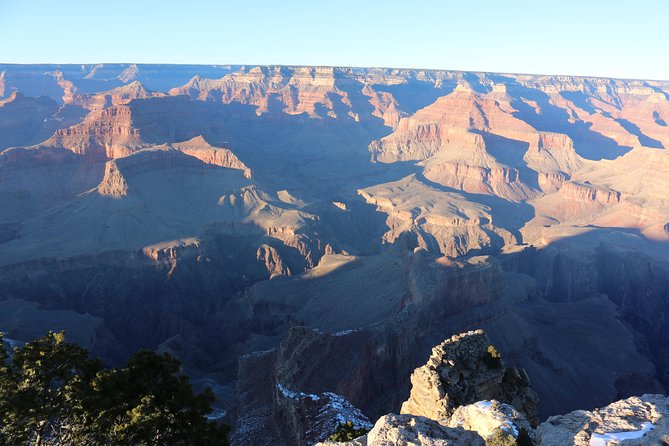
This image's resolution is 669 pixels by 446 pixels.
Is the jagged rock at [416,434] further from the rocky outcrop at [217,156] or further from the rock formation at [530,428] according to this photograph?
the rocky outcrop at [217,156]

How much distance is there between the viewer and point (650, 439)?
1769cm

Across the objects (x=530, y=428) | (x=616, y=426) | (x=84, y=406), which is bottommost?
(x=84, y=406)

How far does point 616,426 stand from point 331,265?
78373 mm

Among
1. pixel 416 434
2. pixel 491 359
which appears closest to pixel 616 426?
pixel 416 434

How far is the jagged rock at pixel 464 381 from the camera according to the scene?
107ft

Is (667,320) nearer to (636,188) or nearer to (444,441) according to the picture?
(636,188)

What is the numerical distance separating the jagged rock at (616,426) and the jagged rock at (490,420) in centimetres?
90

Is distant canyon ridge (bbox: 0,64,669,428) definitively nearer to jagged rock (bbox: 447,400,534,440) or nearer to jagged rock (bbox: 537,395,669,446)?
jagged rock (bbox: 447,400,534,440)

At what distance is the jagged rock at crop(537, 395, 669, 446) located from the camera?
17922 millimetres

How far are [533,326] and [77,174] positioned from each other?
134496 millimetres

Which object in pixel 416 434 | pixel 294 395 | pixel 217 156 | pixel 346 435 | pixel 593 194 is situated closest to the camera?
pixel 416 434

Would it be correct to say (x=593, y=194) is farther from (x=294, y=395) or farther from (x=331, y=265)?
(x=294, y=395)

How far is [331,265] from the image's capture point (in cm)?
9650

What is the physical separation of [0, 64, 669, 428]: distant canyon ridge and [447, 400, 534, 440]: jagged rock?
26457 mm
